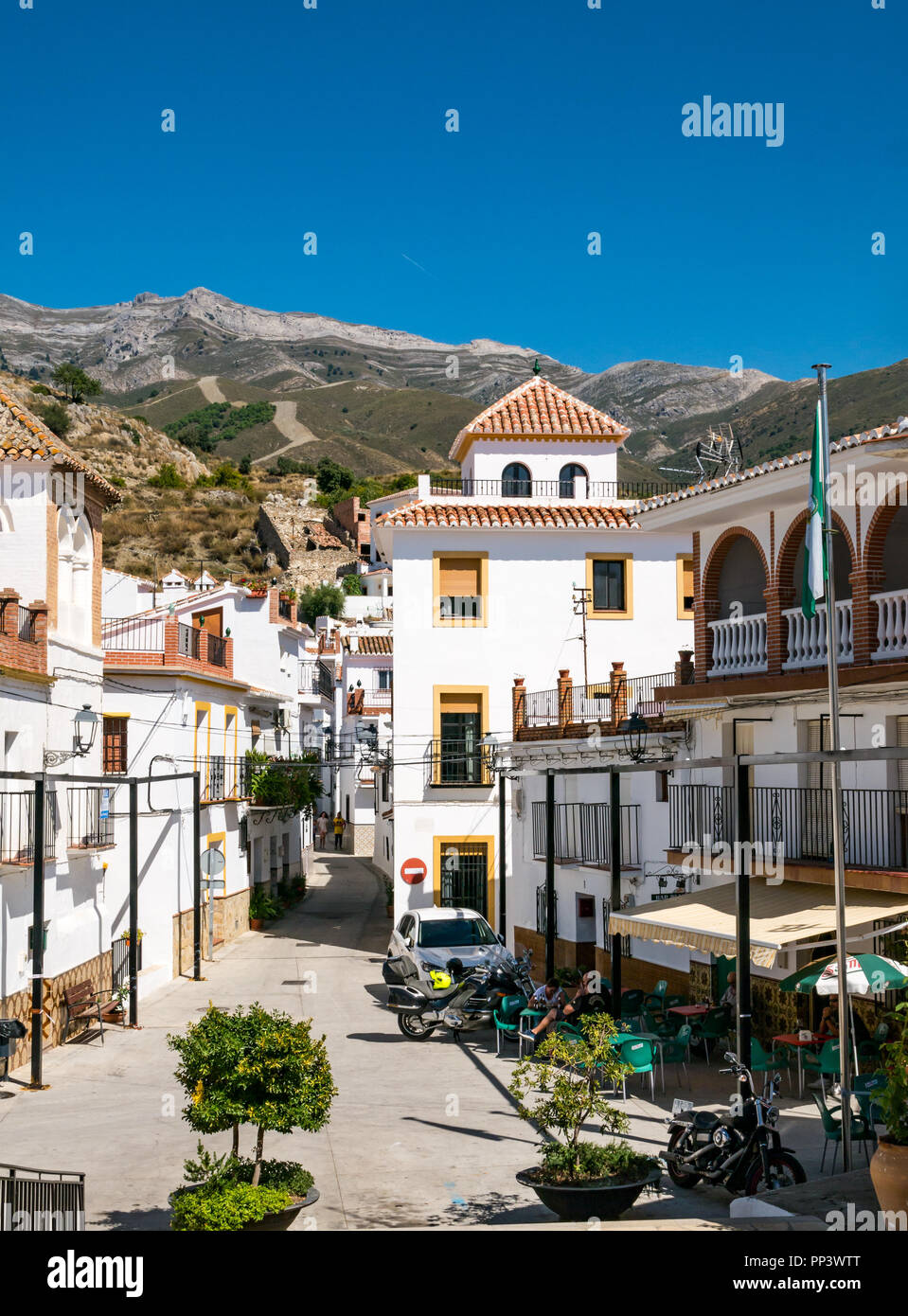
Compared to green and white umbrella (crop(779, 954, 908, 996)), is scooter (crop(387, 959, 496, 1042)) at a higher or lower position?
lower

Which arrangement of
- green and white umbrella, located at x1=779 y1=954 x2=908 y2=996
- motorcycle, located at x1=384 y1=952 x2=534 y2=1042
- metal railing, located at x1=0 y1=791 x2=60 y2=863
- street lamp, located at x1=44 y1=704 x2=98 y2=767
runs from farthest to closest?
1. street lamp, located at x1=44 y1=704 x2=98 y2=767
2. motorcycle, located at x1=384 y1=952 x2=534 y2=1042
3. metal railing, located at x1=0 y1=791 x2=60 y2=863
4. green and white umbrella, located at x1=779 y1=954 x2=908 y2=996

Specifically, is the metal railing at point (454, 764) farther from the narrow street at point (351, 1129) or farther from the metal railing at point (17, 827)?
the metal railing at point (17, 827)

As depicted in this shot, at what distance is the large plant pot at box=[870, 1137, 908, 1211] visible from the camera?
8375 mm

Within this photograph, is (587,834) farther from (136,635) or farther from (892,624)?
(136,635)

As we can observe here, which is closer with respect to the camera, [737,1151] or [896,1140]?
[896,1140]

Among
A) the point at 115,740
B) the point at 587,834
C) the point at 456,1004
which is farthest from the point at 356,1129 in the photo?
the point at 115,740

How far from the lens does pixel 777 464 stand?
60.8 ft

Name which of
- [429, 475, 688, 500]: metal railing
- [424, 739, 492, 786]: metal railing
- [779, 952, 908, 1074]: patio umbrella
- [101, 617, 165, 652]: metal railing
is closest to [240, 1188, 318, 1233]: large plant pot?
[779, 952, 908, 1074]: patio umbrella

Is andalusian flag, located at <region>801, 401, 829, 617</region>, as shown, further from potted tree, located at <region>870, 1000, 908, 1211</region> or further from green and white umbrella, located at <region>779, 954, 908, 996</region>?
potted tree, located at <region>870, 1000, 908, 1211</region>

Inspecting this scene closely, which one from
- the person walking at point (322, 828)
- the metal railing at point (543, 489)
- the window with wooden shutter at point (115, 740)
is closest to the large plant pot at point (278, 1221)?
the window with wooden shutter at point (115, 740)

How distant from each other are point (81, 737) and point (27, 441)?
573cm

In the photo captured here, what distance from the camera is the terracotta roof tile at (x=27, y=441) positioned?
77.2ft

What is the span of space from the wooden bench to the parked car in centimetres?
542
